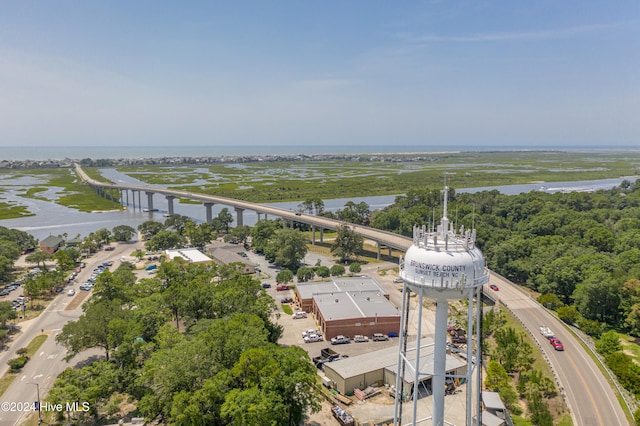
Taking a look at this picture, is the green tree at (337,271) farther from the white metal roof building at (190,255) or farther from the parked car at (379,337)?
the white metal roof building at (190,255)

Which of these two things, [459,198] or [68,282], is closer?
[68,282]

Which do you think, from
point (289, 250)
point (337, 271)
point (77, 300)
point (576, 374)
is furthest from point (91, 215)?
point (576, 374)

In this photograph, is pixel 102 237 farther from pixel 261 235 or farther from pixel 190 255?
pixel 261 235

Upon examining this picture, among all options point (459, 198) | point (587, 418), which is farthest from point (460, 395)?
point (459, 198)

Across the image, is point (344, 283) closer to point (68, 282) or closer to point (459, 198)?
point (68, 282)

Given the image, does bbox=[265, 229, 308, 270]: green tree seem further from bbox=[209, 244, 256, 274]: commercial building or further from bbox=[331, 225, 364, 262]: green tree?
bbox=[331, 225, 364, 262]: green tree

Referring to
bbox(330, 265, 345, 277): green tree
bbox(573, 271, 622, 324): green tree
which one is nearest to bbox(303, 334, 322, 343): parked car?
bbox(330, 265, 345, 277): green tree

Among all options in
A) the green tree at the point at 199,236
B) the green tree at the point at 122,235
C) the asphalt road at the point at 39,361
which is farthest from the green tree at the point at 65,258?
the green tree at the point at 199,236
